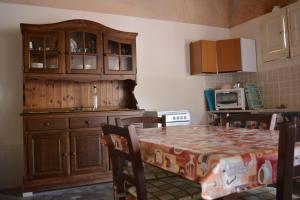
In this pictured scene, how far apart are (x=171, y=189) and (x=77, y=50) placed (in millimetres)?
2381

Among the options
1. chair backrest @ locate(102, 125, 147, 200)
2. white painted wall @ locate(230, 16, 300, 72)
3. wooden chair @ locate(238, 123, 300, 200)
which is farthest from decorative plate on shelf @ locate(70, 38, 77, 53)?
wooden chair @ locate(238, 123, 300, 200)

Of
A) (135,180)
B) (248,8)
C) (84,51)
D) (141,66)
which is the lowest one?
(135,180)

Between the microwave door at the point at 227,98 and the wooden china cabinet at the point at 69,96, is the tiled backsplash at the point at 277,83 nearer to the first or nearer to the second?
the microwave door at the point at 227,98

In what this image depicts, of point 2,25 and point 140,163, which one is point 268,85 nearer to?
point 140,163

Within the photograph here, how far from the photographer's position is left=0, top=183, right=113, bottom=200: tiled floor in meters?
2.71

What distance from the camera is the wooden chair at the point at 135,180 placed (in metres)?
1.14

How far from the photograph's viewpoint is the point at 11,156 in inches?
126

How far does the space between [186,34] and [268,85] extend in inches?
58.4

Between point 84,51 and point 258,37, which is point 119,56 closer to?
point 84,51

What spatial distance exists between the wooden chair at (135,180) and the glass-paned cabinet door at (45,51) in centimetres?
188

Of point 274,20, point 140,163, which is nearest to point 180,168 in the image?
point 140,163

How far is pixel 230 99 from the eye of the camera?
4.05 m

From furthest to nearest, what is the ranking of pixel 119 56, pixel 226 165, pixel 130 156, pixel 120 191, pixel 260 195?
1. pixel 119 56
2. pixel 120 191
3. pixel 260 195
4. pixel 130 156
5. pixel 226 165

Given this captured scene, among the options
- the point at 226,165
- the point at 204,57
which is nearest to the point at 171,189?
the point at 226,165
